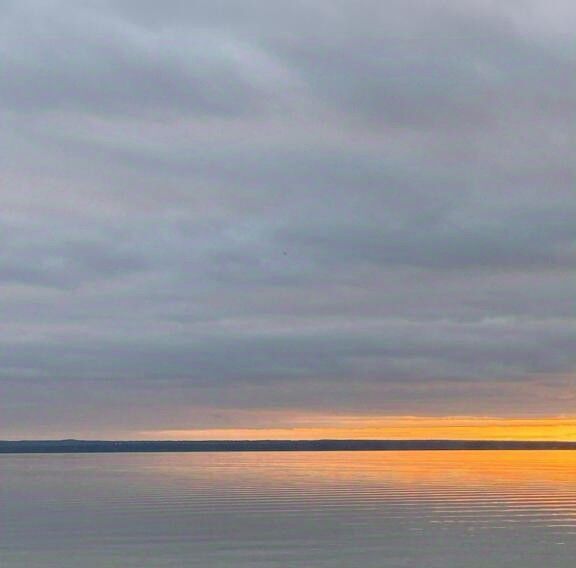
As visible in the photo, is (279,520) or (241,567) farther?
(279,520)

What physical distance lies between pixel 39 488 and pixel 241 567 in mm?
42031

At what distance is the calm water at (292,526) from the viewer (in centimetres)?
3281

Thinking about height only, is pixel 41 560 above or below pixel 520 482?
below

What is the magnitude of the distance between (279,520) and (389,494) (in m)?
17.2

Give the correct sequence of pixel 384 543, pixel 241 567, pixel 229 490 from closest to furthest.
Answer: pixel 241 567 < pixel 384 543 < pixel 229 490

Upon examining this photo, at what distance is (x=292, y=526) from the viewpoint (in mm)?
41250

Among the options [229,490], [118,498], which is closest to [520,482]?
[229,490]

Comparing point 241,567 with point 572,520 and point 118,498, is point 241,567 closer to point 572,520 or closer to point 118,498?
point 572,520

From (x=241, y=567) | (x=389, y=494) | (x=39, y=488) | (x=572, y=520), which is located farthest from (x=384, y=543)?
(x=39, y=488)

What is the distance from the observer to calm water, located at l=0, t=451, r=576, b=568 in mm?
32812

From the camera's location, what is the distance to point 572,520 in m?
42.9

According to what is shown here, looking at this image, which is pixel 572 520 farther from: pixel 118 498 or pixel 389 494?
pixel 118 498

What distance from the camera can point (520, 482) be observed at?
73.1 metres

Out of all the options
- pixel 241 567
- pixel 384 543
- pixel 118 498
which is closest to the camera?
pixel 241 567
